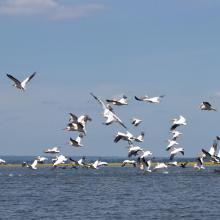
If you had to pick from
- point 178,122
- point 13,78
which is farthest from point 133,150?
point 13,78

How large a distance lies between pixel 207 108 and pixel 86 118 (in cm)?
845

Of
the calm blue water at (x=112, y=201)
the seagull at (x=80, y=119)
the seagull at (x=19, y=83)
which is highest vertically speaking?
the seagull at (x=19, y=83)

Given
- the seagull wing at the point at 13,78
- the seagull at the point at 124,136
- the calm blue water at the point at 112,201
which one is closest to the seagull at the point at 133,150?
the calm blue water at the point at 112,201

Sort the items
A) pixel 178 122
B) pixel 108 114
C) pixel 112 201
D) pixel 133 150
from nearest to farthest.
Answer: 1. pixel 108 114
2. pixel 112 201
3. pixel 178 122
4. pixel 133 150

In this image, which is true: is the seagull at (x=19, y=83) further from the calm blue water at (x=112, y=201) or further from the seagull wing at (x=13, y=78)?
the calm blue water at (x=112, y=201)

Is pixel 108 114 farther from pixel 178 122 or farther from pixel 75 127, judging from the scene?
pixel 178 122

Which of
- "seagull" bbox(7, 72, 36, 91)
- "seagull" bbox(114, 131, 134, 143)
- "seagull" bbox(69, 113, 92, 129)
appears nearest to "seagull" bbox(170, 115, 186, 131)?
"seagull" bbox(114, 131, 134, 143)

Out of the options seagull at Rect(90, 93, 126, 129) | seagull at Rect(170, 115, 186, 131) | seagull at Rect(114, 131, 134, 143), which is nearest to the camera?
seagull at Rect(90, 93, 126, 129)

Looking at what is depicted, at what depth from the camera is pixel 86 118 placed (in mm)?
51312

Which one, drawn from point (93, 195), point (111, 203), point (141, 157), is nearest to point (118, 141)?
point (111, 203)

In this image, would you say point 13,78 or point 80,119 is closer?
point 13,78

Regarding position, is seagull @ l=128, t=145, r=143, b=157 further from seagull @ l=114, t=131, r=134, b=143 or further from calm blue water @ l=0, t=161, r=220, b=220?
seagull @ l=114, t=131, r=134, b=143

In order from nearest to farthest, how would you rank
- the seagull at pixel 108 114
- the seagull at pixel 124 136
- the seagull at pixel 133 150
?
1. the seagull at pixel 108 114
2. the seagull at pixel 124 136
3. the seagull at pixel 133 150

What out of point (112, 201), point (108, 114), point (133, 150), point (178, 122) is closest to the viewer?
point (108, 114)
